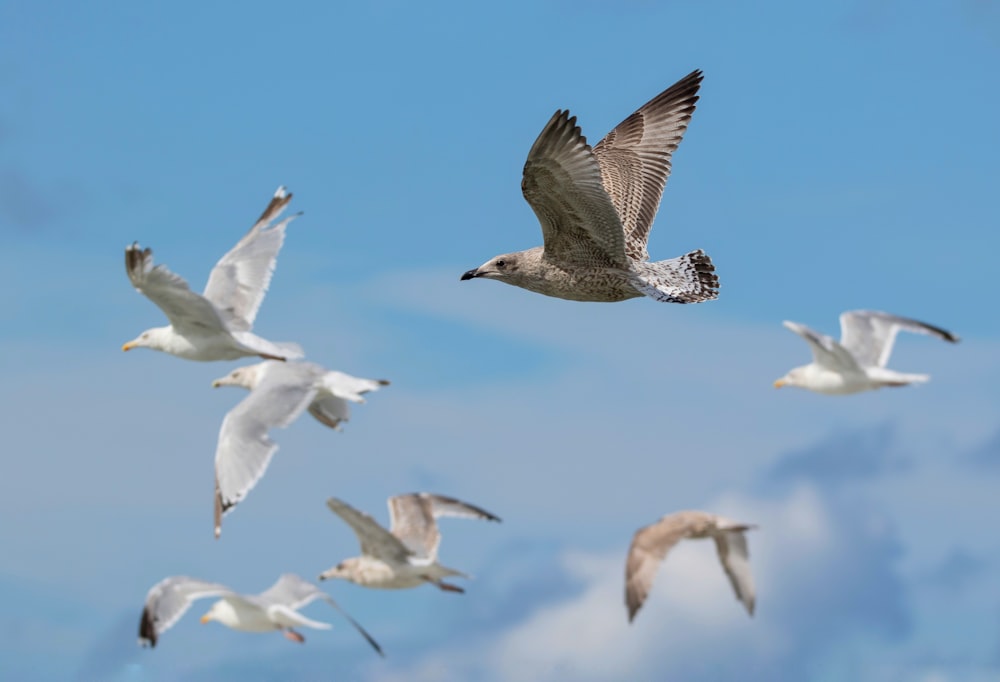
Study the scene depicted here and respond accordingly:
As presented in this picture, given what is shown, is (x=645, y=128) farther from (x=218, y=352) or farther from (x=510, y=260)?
(x=218, y=352)

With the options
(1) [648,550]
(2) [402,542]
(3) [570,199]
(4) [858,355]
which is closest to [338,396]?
(2) [402,542]

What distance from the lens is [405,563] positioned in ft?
36.4

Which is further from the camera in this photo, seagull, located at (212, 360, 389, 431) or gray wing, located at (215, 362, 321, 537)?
seagull, located at (212, 360, 389, 431)

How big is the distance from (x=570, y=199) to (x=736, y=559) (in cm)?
330

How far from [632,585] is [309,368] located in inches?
136

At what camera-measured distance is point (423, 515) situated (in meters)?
11.6

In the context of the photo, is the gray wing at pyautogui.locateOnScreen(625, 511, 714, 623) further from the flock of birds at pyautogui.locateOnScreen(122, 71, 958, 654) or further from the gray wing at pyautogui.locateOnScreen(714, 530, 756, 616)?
the gray wing at pyautogui.locateOnScreen(714, 530, 756, 616)

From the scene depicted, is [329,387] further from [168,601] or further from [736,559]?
[736,559]

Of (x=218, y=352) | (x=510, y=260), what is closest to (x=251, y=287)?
(x=218, y=352)

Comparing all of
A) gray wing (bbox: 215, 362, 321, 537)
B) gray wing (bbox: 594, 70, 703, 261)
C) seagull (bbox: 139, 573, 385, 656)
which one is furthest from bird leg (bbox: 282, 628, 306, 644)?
gray wing (bbox: 594, 70, 703, 261)

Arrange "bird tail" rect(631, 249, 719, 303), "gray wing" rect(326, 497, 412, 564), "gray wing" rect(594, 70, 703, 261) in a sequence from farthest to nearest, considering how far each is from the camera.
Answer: "gray wing" rect(594, 70, 703, 261) < "bird tail" rect(631, 249, 719, 303) < "gray wing" rect(326, 497, 412, 564)

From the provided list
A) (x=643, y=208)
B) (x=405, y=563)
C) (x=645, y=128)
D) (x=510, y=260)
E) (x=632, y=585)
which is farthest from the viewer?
(x=645, y=128)

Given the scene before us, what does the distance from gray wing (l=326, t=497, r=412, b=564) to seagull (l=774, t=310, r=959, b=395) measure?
136 inches

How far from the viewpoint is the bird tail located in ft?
42.6
